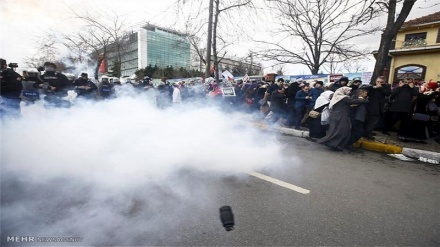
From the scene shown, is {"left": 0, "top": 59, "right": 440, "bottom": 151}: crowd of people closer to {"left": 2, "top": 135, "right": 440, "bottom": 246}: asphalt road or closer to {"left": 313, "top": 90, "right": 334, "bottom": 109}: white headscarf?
{"left": 313, "top": 90, "right": 334, "bottom": 109}: white headscarf

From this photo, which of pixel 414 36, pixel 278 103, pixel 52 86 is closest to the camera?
pixel 52 86

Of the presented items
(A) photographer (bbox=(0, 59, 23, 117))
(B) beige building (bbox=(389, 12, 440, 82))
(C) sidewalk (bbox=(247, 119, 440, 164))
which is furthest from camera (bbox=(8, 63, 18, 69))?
(B) beige building (bbox=(389, 12, 440, 82))

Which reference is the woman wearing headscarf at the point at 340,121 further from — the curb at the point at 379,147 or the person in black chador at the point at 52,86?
the person in black chador at the point at 52,86

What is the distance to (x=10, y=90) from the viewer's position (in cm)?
613

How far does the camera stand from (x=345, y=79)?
6.33 metres

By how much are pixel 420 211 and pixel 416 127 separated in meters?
4.38

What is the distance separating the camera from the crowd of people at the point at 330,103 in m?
5.56

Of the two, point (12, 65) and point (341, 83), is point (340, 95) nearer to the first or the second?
point (341, 83)

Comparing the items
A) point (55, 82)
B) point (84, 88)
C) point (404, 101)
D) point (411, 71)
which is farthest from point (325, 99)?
point (411, 71)

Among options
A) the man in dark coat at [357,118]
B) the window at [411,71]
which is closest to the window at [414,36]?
the window at [411,71]

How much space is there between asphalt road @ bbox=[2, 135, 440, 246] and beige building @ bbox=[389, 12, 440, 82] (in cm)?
2234

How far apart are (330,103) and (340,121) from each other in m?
0.47

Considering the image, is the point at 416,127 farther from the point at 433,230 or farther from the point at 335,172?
the point at 433,230

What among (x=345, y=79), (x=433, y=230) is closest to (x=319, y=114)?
(x=345, y=79)
